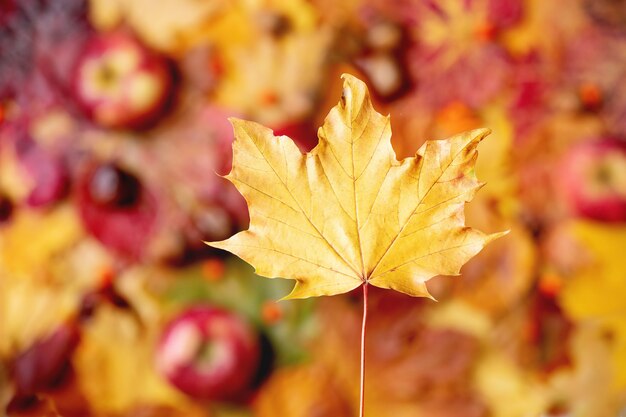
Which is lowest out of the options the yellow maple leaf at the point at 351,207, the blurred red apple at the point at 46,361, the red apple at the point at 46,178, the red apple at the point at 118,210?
the yellow maple leaf at the point at 351,207

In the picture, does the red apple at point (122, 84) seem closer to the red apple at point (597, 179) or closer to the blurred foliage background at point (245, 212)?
the blurred foliage background at point (245, 212)

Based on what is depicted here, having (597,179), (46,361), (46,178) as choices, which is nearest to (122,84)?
(46,178)

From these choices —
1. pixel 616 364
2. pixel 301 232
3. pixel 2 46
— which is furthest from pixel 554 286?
pixel 2 46

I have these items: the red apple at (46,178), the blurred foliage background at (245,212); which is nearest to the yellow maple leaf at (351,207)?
the blurred foliage background at (245,212)

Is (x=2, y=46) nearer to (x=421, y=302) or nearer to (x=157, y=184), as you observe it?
(x=157, y=184)

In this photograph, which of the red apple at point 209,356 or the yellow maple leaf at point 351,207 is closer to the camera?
the yellow maple leaf at point 351,207

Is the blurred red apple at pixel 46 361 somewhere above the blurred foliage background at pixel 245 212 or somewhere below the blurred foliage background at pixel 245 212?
below

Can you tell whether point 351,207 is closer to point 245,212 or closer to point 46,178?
point 245,212
